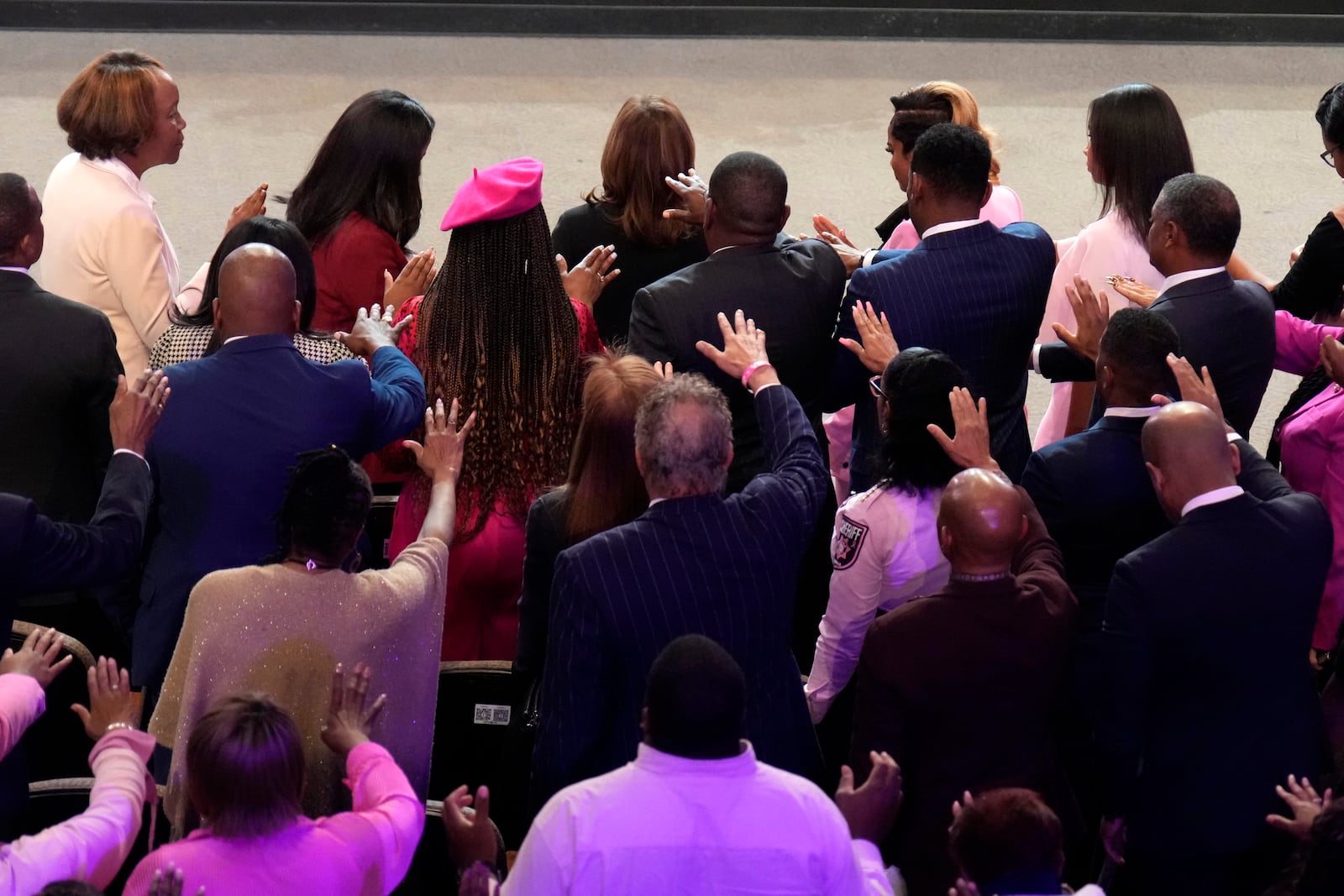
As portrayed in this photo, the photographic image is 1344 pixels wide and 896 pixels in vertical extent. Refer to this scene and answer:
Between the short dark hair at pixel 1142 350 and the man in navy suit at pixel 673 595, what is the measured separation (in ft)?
2.53

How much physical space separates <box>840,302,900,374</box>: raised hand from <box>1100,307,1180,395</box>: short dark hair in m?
0.44

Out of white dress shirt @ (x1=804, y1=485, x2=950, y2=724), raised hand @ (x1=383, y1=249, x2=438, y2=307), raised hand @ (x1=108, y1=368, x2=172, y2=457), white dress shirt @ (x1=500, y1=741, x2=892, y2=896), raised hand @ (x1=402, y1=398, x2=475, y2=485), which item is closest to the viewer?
white dress shirt @ (x1=500, y1=741, x2=892, y2=896)

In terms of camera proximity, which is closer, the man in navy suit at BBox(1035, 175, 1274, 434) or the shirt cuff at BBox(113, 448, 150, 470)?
the shirt cuff at BBox(113, 448, 150, 470)

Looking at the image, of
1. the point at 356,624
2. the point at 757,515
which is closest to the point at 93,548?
the point at 356,624

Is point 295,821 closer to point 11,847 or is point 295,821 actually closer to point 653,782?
point 11,847

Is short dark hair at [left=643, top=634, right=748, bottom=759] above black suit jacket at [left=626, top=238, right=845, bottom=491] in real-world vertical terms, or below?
below

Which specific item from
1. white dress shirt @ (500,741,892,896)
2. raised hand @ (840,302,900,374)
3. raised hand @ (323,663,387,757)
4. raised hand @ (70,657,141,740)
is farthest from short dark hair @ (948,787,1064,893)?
raised hand @ (70,657,141,740)

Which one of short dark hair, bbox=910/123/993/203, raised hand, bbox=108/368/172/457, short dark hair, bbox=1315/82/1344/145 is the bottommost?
raised hand, bbox=108/368/172/457

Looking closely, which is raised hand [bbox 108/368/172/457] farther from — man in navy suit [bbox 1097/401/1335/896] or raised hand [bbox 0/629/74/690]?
man in navy suit [bbox 1097/401/1335/896]

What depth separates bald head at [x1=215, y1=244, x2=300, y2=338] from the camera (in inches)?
115

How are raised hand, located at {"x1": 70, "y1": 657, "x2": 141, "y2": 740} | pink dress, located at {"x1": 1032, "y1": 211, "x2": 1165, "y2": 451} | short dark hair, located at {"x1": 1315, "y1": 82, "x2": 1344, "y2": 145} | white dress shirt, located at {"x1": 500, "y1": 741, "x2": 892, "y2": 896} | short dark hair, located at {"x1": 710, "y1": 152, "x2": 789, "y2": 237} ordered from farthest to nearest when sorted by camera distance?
1. pink dress, located at {"x1": 1032, "y1": 211, "x2": 1165, "y2": 451}
2. short dark hair, located at {"x1": 1315, "y1": 82, "x2": 1344, "y2": 145}
3. short dark hair, located at {"x1": 710, "y1": 152, "x2": 789, "y2": 237}
4. raised hand, located at {"x1": 70, "y1": 657, "x2": 141, "y2": 740}
5. white dress shirt, located at {"x1": 500, "y1": 741, "x2": 892, "y2": 896}

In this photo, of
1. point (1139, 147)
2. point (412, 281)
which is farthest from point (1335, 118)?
point (412, 281)

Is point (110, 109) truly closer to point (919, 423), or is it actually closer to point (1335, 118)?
point (919, 423)

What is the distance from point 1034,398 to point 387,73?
12.0 feet
